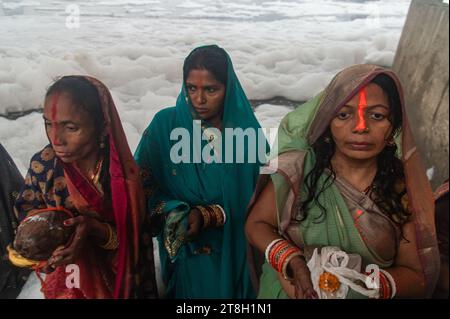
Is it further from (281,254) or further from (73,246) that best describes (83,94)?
(281,254)

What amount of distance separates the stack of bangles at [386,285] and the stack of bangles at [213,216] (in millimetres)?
A: 617

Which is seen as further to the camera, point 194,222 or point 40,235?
point 194,222

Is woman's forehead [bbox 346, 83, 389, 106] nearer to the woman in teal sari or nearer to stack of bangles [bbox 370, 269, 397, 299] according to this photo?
the woman in teal sari

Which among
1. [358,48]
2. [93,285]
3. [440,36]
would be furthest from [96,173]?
[440,36]

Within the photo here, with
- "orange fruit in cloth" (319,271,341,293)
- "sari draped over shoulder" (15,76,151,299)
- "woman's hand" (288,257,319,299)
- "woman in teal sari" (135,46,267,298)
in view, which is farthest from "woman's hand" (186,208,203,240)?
"orange fruit in cloth" (319,271,341,293)

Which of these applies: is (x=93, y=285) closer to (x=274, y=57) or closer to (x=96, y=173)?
(x=96, y=173)

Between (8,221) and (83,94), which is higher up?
(83,94)

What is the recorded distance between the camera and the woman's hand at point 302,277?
1.61 meters

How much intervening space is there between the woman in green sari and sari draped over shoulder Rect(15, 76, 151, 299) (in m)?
0.51

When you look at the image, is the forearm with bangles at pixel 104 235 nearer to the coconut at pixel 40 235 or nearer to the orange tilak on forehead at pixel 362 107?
the coconut at pixel 40 235

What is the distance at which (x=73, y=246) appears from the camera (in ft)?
5.58

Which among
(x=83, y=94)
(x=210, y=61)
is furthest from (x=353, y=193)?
(x=83, y=94)

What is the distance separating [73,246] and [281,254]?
2.50ft
